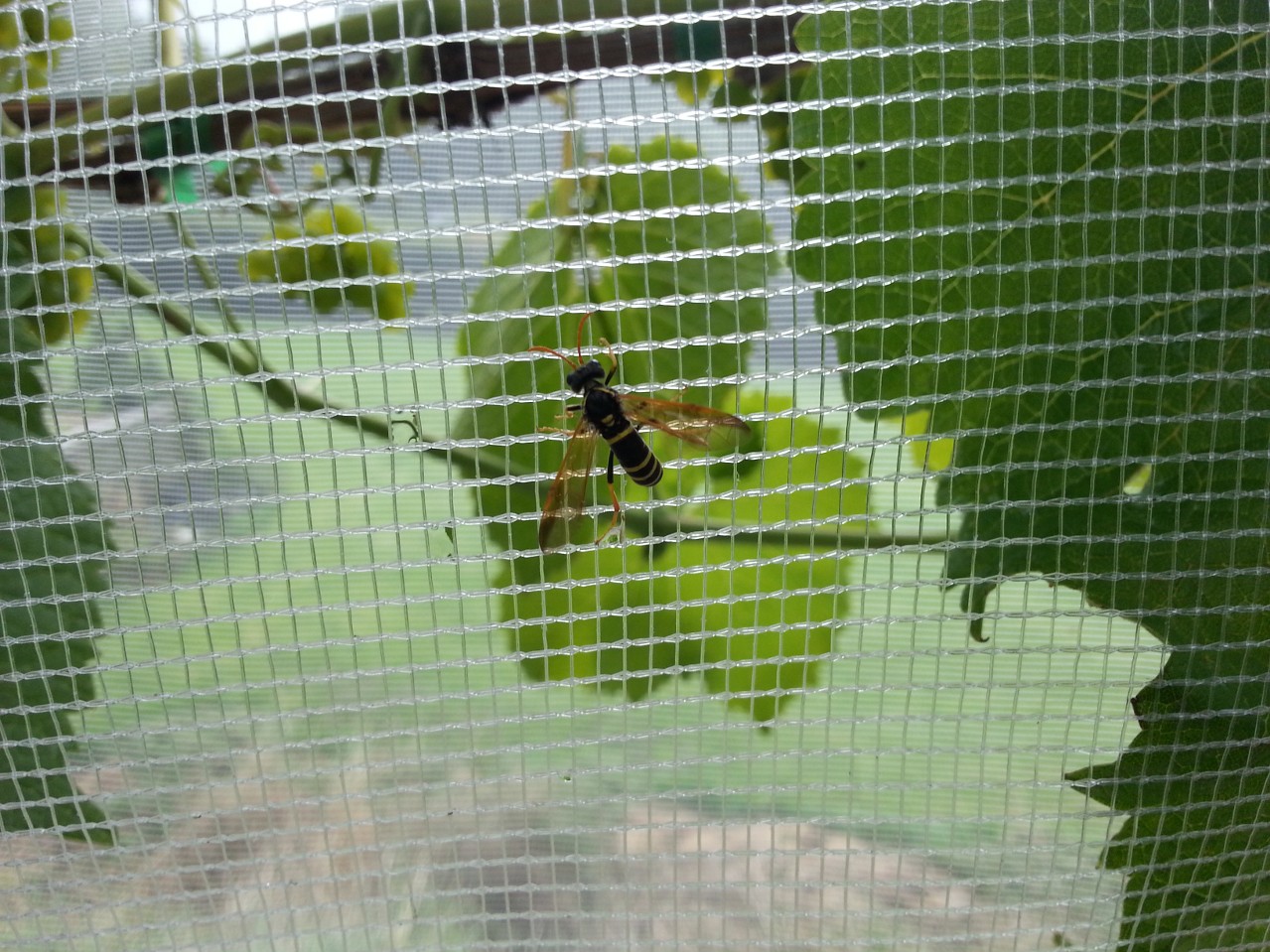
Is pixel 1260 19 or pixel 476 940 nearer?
pixel 1260 19

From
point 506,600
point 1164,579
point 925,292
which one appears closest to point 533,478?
point 506,600

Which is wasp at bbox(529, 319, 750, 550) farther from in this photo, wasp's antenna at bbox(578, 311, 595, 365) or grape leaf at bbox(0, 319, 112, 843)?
grape leaf at bbox(0, 319, 112, 843)

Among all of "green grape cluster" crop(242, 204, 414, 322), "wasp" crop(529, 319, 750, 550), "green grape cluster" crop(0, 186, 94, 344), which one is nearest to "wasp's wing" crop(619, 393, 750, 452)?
"wasp" crop(529, 319, 750, 550)

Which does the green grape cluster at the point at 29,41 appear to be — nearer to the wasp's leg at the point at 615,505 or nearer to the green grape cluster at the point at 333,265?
the green grape cluster at the point at 333,265

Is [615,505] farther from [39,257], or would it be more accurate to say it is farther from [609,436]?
[39,257]

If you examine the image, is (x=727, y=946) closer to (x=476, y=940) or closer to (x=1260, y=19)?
(x=476, y=940)

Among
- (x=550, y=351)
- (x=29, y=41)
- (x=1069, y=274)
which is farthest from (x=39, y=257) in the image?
(x=1069, y=274)
